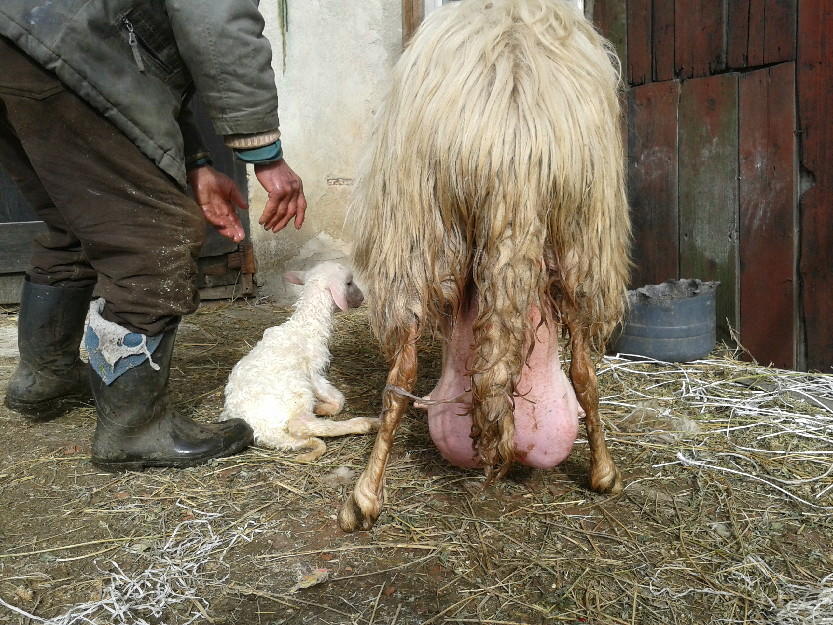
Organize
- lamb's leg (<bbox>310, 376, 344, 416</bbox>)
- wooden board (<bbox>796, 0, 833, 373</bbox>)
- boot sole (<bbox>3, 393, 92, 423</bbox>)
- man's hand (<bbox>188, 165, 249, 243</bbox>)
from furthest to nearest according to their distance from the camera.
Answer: wooden board (<bbox>796, 0, 833, 373</bbox>)
lamb's leg (<bbox>310, 376, 344, 416</bbox>)
boot sole (<bbox>3, 393, 92, 423</bbox>)
man's hand (<bbox>188, 165, 249, 243</bbox>)

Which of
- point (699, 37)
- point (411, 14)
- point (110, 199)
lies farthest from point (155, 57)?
point (411, 14)

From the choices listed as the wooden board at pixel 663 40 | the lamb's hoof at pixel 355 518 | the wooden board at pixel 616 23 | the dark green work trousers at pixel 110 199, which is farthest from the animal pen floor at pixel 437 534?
the wooden board at pixel 616 23

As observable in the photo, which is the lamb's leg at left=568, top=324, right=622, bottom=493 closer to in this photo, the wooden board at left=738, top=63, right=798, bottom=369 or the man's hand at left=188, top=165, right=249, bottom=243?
the man's hand at left=188, top=165, right=249, bottom=243

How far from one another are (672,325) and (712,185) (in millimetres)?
861

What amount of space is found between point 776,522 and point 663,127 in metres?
2.53

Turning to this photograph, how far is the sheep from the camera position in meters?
1.73

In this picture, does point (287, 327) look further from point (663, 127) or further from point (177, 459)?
point (663, 127)

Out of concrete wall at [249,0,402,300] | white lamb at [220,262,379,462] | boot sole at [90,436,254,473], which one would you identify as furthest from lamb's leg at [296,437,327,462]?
concrete wall at [249,0,402,300]

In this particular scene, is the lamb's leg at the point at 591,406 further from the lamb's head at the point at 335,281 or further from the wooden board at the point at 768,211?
the wooden board at the point at 768,211

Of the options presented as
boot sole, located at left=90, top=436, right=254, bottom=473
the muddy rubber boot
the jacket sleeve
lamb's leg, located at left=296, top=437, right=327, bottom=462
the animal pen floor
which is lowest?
the animal pen floor

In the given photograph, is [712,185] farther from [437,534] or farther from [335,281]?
[437,534]

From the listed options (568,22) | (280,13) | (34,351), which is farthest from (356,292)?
(280,13)

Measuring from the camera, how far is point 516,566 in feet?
6.04

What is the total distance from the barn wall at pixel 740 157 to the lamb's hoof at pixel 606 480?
1.73m
